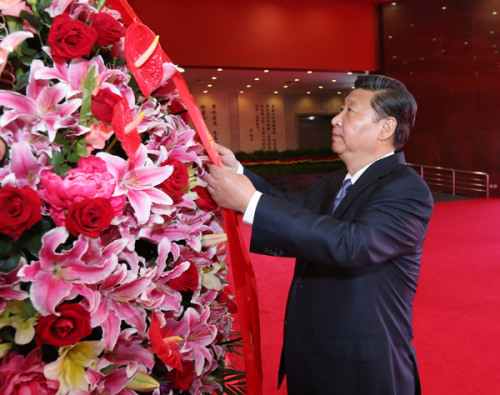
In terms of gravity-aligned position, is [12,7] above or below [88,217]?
above

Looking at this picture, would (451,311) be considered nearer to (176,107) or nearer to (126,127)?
(176,107)

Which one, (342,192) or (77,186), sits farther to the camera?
(342,192)

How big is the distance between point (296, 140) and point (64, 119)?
1573 centimetres

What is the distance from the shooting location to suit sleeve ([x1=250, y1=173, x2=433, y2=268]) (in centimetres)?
117

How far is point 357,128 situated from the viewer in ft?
4.94

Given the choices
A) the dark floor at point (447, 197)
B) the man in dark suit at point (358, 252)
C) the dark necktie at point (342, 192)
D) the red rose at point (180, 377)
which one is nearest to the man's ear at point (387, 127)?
the man in dark suit at point (358, 252)

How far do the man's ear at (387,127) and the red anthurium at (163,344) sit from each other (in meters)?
0.98

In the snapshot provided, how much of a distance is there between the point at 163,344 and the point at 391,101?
107cm

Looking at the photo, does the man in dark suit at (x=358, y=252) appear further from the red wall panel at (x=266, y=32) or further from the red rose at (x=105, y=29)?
the red wall panel at (x=266, y=32)

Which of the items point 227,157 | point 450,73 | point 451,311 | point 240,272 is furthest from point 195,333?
point 450,73

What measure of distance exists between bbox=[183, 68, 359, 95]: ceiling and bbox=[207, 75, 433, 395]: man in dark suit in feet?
30.7

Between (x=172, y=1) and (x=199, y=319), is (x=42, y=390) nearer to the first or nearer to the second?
(x=199, y=319)

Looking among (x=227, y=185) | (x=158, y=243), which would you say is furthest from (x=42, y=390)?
(x=227, y=185)

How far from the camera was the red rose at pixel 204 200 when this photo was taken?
3.22 feet
